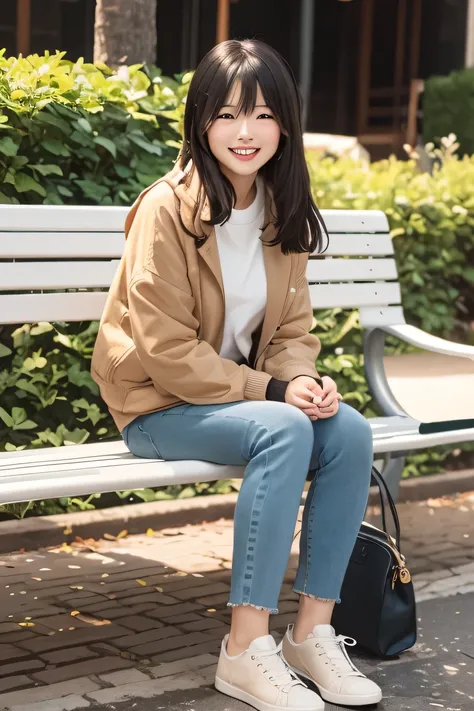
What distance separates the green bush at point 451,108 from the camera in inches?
534

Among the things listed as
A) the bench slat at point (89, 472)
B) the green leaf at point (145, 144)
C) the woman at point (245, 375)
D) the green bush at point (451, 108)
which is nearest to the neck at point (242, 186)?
the woman at point (245, 375)

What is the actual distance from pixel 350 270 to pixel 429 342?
1.50 feet

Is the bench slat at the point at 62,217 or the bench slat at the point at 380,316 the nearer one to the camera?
the bench slat at the point at 62,217

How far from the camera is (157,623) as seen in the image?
3.66 metres

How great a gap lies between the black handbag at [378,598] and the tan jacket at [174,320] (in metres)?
0.52

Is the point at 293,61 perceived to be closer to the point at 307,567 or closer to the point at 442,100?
the point at 442,100

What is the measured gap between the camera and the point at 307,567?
Result: 10.4 feet

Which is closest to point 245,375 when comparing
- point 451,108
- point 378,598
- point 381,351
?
Result: point 378,598

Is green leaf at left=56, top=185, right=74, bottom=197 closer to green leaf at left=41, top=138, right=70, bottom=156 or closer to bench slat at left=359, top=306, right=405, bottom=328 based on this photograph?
green leaf at left=41, top=138, right=70, bottom=156

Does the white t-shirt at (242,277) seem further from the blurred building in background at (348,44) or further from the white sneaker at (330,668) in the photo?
the blurred building in background at (348,44)

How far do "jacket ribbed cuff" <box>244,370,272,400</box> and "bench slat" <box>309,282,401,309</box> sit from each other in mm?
1084

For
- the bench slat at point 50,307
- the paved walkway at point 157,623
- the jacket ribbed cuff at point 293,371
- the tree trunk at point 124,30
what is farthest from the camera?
the tree trunk at point 124,30

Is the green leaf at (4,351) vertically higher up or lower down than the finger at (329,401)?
lower down

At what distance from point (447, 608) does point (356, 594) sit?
622 mm
